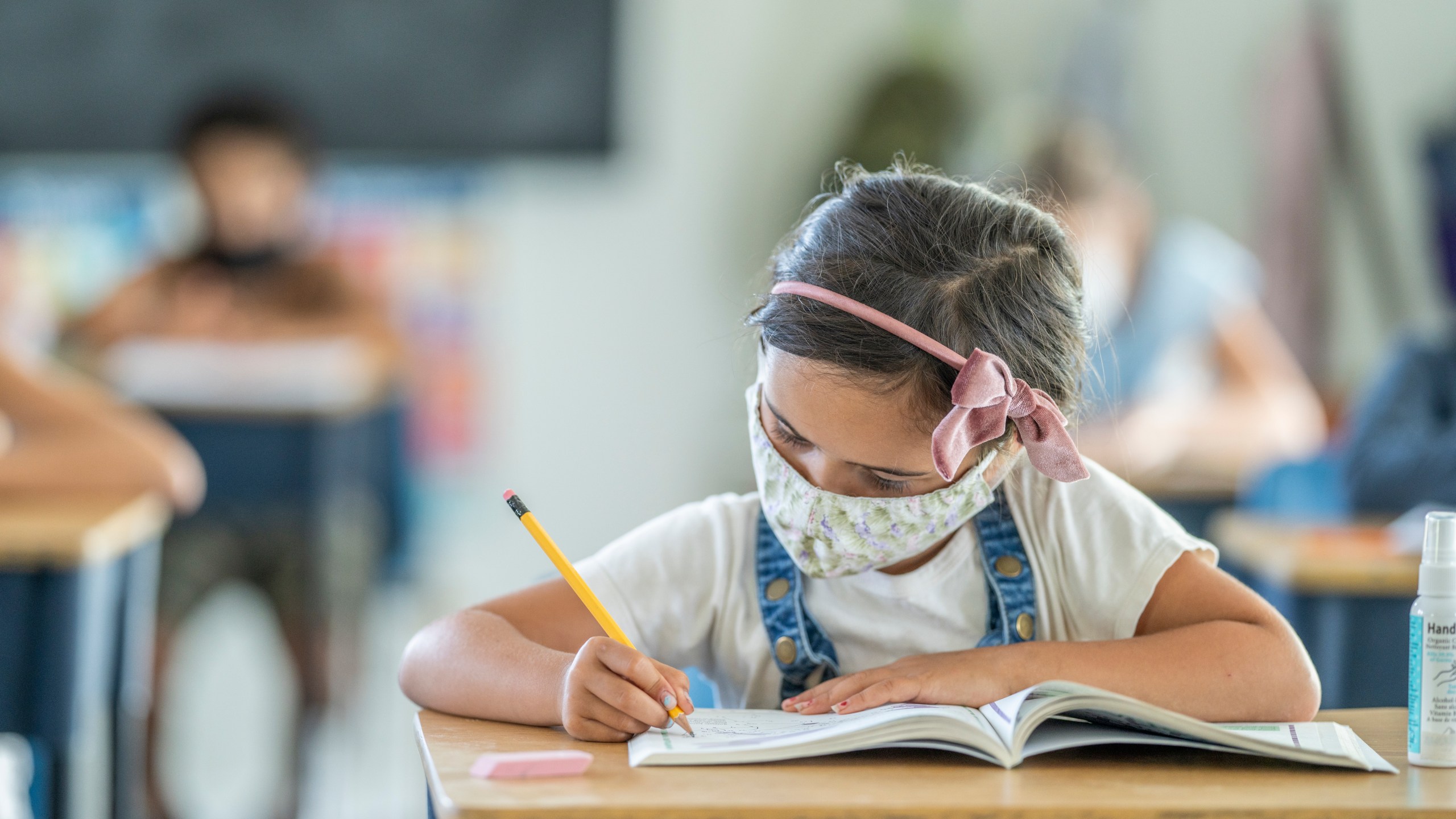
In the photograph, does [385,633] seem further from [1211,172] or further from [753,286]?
[753,286]

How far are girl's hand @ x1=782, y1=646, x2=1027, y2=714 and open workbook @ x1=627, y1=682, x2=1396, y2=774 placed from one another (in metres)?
0.04

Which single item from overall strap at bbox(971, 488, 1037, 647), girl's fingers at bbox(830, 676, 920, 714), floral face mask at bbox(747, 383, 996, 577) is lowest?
girl's fingers at bbox(830, 676, 920, 714)

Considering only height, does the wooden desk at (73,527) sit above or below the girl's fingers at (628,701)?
below

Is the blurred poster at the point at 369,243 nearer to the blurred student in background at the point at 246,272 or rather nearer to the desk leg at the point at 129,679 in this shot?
the blurred student in background at the point at 246,272

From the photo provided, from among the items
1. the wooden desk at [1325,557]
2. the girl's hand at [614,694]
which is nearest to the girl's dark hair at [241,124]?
the wooden desk at [1325,557]

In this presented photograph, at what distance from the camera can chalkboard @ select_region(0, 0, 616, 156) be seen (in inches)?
171

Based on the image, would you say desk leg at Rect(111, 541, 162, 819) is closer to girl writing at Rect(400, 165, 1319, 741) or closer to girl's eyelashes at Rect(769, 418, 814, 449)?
girl writing at Rect(400, 165, 1319, 741)

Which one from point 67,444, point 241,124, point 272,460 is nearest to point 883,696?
point 67,444

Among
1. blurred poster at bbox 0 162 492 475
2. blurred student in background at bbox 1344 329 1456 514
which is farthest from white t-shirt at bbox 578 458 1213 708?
blurred poster at bbox 0 162 492 475

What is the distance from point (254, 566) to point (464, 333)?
1.54 meters

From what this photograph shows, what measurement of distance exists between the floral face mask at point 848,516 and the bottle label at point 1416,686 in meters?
0.30

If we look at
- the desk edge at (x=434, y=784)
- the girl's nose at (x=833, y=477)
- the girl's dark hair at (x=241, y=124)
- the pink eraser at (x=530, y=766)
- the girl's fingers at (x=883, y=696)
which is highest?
the girl's dark hair at (x=241, y=124)

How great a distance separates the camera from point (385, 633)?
422 cm

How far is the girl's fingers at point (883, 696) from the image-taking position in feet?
3.33
